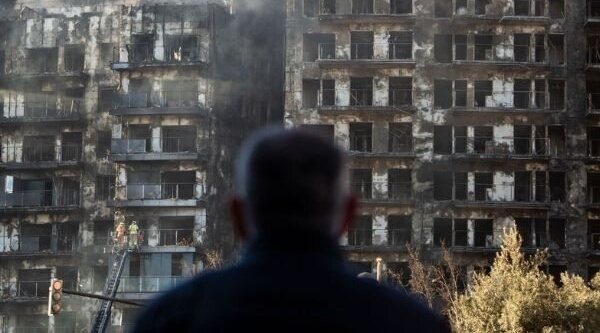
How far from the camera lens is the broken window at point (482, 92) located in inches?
2451

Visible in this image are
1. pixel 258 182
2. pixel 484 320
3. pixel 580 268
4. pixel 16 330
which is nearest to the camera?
pixel 258 182

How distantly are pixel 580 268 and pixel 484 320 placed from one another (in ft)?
96.9

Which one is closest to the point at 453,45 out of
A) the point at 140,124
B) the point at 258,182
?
the point at 140,124

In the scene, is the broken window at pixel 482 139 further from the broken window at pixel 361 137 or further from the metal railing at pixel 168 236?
the metal railing at pixel 168 236

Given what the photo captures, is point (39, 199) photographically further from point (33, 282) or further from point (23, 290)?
point (23, 290)

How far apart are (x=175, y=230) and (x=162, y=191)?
2.38m

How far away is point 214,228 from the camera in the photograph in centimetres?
6397

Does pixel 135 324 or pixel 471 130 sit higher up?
pixel 471 130

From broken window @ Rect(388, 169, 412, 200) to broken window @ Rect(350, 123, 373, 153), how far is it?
2.02m

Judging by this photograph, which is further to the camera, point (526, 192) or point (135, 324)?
point (526, 192)

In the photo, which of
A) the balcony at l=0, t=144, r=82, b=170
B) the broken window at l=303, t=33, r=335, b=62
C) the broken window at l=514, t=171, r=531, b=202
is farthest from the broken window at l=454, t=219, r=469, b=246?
the balcony at l=0, t=144, r=82, b=170

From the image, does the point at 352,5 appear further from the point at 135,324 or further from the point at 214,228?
the point at 135,324

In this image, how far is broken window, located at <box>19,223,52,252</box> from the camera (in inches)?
2601

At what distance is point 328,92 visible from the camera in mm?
62969
